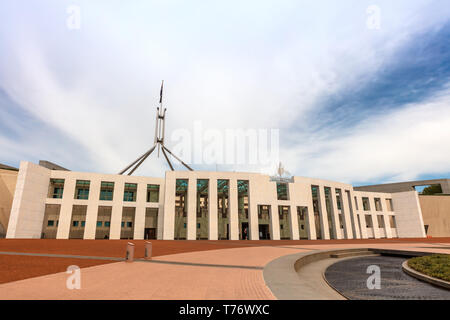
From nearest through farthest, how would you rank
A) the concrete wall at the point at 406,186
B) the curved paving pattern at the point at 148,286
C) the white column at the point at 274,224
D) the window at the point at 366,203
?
the curved paving pattern at the point at 148,286 → the white column at the point at 274,224 → the window at the point at 366,203 → the concrete wall at the point at 406,186

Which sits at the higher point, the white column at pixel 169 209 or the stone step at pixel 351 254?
the white column at pixel 169 209

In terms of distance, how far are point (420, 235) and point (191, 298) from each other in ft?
207

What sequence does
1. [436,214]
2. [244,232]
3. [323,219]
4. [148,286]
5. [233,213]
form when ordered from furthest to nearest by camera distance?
[436,214]
[244,232]
[323,219]
[233,213]
[148,286]

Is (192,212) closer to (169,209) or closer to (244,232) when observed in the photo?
(169,209)

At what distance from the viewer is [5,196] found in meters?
39.1


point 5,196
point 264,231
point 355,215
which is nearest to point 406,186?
point 355,215

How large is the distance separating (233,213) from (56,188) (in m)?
31.5

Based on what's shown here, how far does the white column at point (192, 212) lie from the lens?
116 ft

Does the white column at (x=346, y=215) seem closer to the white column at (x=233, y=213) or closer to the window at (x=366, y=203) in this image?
the window at (x=366, y=203)

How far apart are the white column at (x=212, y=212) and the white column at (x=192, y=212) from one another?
2.26 m

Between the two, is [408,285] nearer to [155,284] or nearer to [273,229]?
[155,284]

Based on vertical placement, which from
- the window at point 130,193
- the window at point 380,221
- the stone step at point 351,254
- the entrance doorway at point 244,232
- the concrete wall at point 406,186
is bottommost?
the stone step at point 351,254

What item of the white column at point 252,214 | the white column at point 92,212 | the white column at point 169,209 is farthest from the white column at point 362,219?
the white column at point 92,212
